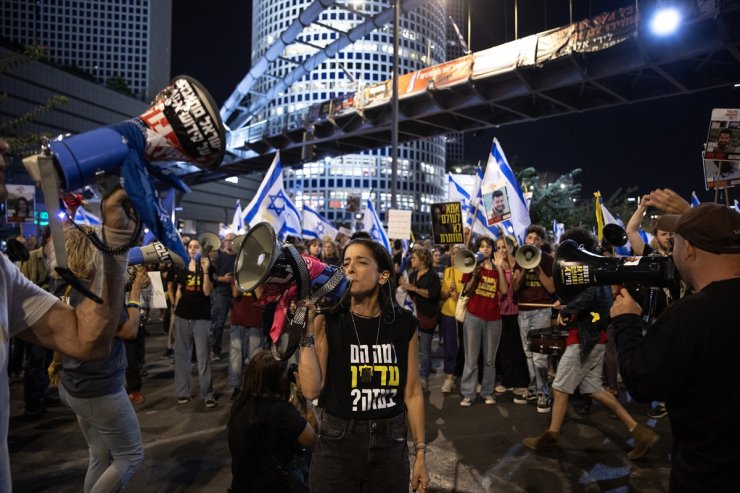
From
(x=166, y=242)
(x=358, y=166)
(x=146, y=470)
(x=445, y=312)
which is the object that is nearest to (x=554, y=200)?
(x=445, y=312)

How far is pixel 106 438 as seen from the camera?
3375mm

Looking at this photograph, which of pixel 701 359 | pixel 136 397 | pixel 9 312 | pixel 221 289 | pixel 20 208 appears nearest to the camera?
pixel 9 312

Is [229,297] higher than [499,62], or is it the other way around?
[499,62]

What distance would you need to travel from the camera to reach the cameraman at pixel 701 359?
6.43 ft

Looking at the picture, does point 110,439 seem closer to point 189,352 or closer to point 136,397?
point 189,352

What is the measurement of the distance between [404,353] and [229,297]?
7236 mm

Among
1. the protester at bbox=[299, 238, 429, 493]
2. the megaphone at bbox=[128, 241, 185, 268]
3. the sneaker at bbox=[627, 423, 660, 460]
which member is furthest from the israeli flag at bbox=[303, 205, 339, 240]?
the protester at bbox=[299, 238, 429, 493]

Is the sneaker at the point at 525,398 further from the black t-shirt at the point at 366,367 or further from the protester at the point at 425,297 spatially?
the black t-shirt at the point at 366,367

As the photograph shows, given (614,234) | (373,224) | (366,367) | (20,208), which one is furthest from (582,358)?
(20,208)

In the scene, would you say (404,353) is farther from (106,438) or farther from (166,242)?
(106,438)

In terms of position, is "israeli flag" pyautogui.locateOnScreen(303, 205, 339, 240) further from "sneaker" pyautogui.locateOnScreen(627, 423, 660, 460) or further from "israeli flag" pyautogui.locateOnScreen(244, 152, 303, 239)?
"sneaker" pyautogui.locateOnScreen(627, 423, 660, 460)

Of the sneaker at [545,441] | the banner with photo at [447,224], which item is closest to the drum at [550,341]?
the sneaker at [545,441]

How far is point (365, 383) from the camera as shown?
2.70 meters

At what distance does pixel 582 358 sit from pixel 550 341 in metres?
0.36
